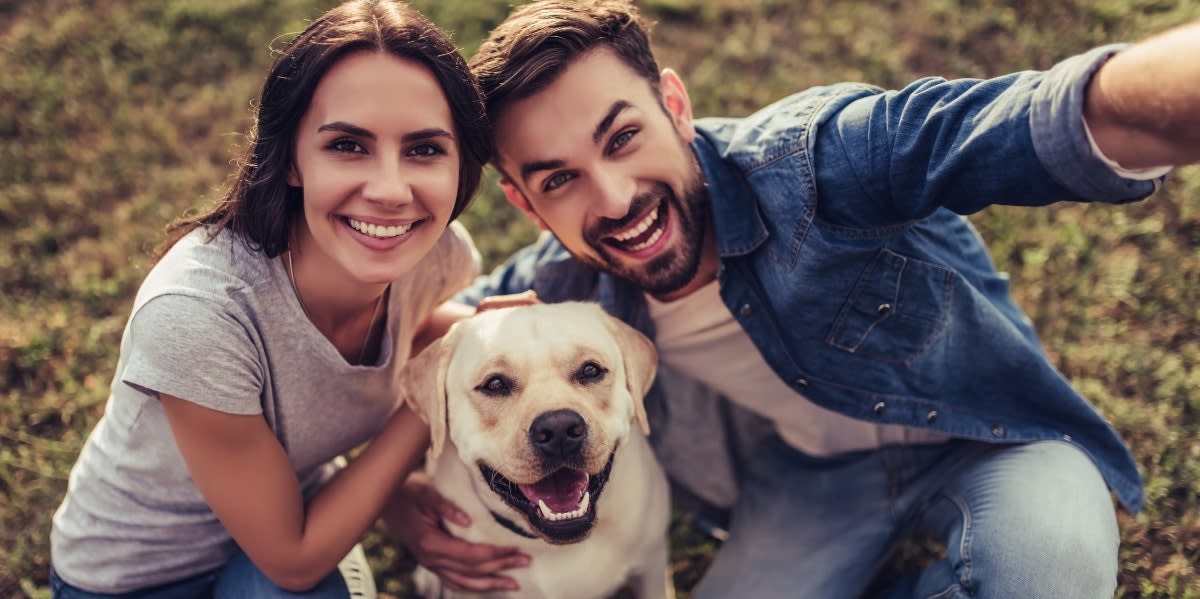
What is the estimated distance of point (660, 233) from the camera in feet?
9.00

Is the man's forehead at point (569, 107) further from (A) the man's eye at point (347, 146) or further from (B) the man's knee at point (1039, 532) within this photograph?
(B) the man's knee at point (1039, 532)

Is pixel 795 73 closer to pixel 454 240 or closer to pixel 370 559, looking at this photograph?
pixel 454 240

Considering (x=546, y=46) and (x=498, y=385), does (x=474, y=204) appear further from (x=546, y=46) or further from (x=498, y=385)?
(x=498, y=385)

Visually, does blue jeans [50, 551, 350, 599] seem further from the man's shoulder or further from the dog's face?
the man's shoulder

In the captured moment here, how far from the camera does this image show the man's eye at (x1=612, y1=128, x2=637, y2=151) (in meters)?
2.64

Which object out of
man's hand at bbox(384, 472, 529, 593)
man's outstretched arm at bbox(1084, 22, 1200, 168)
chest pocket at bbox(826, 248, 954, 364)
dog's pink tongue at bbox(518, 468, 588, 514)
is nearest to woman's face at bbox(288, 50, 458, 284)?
dog's pink tongue at bbox(518, 468, 588, 514)

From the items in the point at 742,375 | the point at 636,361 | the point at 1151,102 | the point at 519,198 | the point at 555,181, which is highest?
the point at 1151,102

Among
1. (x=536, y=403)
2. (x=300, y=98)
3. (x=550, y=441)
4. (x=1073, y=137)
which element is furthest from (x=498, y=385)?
(x=1073, y=137)

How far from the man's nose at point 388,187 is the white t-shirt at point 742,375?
1.03m

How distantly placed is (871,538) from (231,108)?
418 centimetres

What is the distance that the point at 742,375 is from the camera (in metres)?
3.06

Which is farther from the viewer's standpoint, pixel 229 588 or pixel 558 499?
pixel 229 588

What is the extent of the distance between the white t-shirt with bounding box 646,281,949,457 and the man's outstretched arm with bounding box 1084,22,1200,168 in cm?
141

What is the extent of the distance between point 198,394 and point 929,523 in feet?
7.71
